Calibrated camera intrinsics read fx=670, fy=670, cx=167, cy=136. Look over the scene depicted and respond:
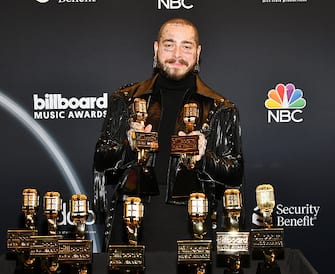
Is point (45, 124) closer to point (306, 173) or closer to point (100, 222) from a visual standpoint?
point (100, 222)

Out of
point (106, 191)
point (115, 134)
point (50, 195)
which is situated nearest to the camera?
point (50, 195)

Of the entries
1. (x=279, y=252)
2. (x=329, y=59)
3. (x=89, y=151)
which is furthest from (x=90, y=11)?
(x=279, y=252)

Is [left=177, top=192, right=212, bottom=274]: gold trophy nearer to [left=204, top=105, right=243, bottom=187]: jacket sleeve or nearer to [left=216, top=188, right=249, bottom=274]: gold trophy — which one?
[left=216, top=188, right=249, bottom=274]: gold trophy

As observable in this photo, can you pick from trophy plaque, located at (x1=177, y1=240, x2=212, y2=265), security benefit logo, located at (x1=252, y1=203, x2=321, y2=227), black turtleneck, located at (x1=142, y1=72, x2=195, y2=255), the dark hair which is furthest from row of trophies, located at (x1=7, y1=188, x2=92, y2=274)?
security benefit logo, located at (x1=252, y1=203, x2=321, y2=227)

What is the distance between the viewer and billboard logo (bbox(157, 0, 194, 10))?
3668mm

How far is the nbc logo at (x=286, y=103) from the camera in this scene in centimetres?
362

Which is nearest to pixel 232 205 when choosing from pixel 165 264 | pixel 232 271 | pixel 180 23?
pixel 232 271

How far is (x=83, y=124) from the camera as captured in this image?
366 cm

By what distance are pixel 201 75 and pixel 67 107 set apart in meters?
0.75

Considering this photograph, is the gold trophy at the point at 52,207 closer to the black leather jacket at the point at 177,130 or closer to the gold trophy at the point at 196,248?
the gold trophy at the point at 196,248

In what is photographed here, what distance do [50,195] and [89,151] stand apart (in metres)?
1.46

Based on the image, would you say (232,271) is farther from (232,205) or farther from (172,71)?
(172,71)

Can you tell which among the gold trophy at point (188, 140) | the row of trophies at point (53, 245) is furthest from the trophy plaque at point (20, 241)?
the gold trophy at point (188, 140)

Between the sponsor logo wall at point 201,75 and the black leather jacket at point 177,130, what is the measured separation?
278 millimetres
